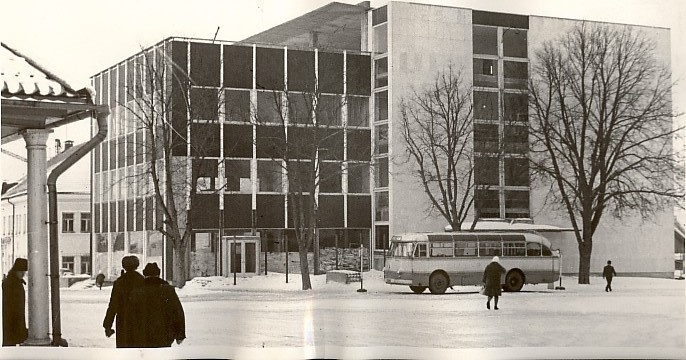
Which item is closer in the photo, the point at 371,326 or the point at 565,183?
the point at 371,326

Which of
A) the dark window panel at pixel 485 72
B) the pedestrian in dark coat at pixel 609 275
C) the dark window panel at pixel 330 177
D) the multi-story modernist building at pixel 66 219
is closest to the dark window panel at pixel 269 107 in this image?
the dark window panel at pixel 330 177

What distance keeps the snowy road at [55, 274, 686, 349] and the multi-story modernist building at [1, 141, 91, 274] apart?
185 mm

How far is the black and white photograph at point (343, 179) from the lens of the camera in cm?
445


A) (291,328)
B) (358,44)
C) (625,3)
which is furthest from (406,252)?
(625,3)

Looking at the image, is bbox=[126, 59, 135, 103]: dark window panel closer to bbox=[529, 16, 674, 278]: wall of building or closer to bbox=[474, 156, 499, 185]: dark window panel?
bbox=[474, 156, 499, 185]: dark window panel

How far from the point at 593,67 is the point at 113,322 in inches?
114

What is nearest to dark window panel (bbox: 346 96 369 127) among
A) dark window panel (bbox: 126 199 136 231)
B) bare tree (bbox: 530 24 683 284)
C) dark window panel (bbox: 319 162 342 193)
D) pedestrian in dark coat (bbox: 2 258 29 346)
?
dark window panel (bbox: 319 162 342 193)

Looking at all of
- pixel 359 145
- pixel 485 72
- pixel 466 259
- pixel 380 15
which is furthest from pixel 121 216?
pixel 485 72

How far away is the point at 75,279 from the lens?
4445 mm

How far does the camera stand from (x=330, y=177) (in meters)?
4.73

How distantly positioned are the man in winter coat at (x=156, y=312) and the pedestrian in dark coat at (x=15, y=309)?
1.76 feet

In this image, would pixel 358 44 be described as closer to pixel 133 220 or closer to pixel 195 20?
pixel 195 20

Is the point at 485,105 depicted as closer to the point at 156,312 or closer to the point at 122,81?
the point at 122,81

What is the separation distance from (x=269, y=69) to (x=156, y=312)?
135cm
